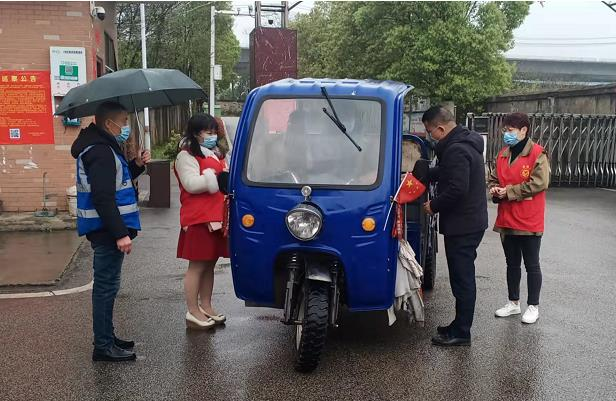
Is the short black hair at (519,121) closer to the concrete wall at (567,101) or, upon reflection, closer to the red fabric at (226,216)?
the red fabric at (226,216)

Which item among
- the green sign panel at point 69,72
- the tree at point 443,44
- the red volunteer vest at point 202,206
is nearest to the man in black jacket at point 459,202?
the red volunteer vest at point 202,206

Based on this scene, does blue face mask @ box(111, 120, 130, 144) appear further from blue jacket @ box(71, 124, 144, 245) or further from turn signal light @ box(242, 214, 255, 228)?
turn signal light @ box(242, 214, 255, 228)

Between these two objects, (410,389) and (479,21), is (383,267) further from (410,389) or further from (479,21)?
(479,21)

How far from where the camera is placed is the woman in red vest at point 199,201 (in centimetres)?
488

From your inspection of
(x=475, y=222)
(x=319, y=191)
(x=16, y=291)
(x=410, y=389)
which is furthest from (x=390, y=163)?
(x=16, y=291)

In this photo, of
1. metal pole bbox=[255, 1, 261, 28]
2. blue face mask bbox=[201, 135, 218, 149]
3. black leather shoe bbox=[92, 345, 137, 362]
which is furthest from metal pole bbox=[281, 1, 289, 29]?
black leather shoe bbox=[92, 345, 137, 362]

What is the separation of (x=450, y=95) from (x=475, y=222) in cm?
2098

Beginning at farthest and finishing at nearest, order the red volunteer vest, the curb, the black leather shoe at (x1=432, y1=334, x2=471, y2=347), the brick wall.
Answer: the brick wall
the curb
the red volunteer vest
the black leather shoe at (x1=432, y1=334, x2=471, y2=347)

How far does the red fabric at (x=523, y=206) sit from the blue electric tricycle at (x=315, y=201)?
1342 mm

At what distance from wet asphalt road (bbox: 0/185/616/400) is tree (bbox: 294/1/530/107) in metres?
18.5

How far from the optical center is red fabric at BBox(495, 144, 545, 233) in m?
5.31

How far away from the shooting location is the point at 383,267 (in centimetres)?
436

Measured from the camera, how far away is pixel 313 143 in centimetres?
460

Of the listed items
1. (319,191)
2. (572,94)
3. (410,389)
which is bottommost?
(410,389)
